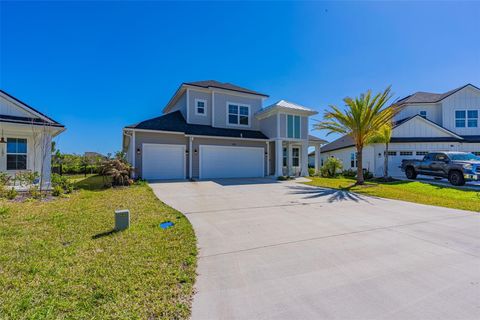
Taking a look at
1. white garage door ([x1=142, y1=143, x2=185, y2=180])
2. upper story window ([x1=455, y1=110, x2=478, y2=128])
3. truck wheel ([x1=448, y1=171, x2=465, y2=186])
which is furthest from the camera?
upper story window ([x1=455, y1=110, x2=478, y2=128])

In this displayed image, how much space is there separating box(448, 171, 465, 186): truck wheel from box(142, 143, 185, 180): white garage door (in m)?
17.0

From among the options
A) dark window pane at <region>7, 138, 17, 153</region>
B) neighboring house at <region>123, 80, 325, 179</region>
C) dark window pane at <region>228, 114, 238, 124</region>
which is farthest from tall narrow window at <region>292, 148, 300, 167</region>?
dark window pane at <region>7, 138, 17, 153</region>

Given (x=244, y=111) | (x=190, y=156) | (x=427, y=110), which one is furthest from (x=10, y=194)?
(x=427, y=110)

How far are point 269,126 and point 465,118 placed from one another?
63.0 ft

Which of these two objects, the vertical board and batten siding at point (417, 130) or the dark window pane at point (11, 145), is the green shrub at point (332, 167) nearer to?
the vertical board and batten siding at point (417, 130)

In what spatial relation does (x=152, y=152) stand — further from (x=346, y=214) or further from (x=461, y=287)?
(x=461, y=287)

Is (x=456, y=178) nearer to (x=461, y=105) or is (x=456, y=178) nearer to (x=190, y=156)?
(x=461, y=105)

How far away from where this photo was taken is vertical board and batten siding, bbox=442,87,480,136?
2044 cm

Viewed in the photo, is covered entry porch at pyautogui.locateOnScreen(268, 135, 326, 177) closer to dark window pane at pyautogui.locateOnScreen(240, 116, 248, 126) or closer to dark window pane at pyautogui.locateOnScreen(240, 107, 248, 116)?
dark window pane at pyautogui.locateOnScreen(240, 116, 248, 126)

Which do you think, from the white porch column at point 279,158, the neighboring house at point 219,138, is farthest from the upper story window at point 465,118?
the white porch column at point 279,158

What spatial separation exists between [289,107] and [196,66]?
27.4ft

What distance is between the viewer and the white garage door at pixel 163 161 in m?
14.3

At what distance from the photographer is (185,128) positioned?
1574cm

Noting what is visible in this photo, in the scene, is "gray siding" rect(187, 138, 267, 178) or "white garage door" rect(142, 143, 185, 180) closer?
"white garage door" rect(142, 143, 185, 180)
